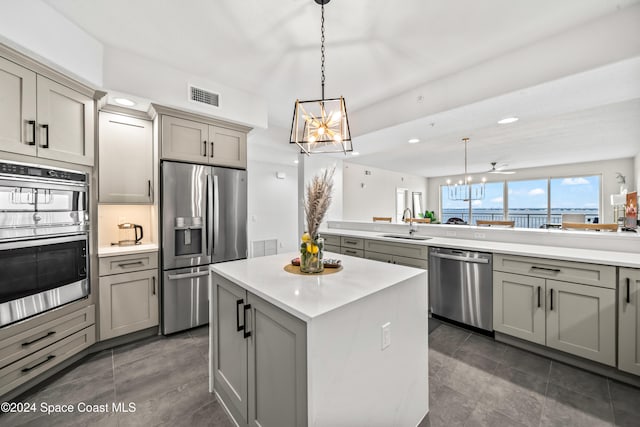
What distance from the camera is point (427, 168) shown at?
8.06 meters

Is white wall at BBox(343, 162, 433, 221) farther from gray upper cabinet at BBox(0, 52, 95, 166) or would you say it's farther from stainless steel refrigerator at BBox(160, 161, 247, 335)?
gray upper cabinet at BBox(0, 52, 95, 166)

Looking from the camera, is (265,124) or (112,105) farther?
(265,124)

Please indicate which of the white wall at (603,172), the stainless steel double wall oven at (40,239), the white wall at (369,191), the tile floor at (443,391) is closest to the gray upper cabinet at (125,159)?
the stainless steel double wall oven at (40,239)

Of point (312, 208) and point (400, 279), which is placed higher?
point (312, 208)

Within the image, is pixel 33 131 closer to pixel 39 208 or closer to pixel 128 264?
pixel 39 208

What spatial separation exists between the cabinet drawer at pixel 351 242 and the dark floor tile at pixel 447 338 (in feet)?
4.85

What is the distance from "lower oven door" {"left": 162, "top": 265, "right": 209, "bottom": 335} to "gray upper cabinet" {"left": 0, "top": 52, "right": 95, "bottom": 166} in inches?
52.3

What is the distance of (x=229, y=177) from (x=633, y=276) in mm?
3647

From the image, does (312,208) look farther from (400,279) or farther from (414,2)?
(414,2)

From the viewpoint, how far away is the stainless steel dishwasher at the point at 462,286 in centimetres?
257

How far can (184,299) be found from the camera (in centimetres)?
274

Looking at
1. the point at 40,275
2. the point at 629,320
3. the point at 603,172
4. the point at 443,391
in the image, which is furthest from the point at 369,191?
the point at 40,275

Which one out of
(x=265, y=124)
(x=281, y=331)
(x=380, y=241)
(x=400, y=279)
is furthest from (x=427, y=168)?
(x=281, y=331)

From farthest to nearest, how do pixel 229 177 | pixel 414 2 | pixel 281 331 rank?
pixel 229 177 < pixel 414 2 < pixel 281 331
